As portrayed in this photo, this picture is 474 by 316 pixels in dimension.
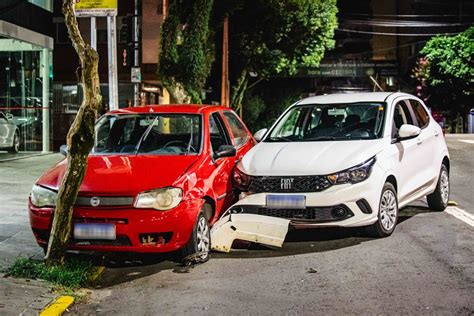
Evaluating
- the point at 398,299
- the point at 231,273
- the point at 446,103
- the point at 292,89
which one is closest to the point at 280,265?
the point at 231,273

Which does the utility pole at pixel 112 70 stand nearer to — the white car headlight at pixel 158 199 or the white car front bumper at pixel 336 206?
the white car front bumper at pixel 336 206

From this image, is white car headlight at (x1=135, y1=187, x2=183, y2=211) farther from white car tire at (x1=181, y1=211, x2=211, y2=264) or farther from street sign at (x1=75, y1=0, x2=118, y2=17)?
street sign at (x1=75, y1=0, x2=118, y2=17)

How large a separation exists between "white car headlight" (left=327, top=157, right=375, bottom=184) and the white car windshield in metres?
0.80

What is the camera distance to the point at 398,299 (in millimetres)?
5309

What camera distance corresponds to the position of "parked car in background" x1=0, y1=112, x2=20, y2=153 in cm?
1766

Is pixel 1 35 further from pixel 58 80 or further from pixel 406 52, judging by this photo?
pixel 406 52

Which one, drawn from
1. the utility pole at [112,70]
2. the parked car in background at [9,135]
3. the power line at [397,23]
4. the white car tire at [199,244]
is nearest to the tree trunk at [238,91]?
the parked car in background at [9,135]

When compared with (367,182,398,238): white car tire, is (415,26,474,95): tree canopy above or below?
above

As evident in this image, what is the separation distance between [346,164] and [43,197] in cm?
310

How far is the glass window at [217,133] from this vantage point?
7.98m

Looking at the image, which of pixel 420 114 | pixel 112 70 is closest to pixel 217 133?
pixel 420 114

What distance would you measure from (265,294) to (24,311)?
1.90m

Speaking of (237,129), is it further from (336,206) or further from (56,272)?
(56,272)

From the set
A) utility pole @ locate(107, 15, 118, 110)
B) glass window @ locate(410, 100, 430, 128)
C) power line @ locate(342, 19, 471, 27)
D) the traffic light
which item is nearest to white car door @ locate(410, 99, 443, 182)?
glass window @ locate(410, 100, 430, 128)
